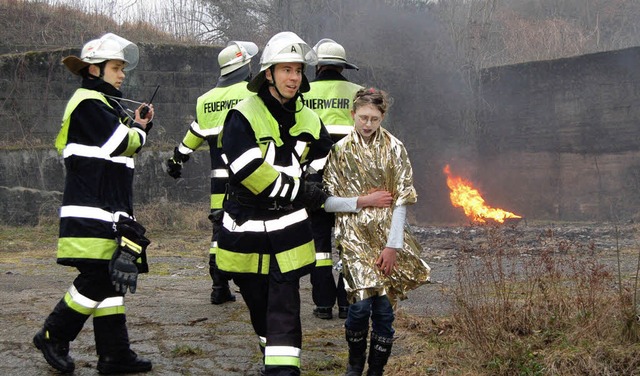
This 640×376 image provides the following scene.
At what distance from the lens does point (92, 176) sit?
4773 mm

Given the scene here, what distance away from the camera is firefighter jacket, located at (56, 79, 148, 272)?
15.4 feet

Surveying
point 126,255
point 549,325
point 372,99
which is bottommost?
point 549,325

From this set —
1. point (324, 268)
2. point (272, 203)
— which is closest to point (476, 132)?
point (324, 268)

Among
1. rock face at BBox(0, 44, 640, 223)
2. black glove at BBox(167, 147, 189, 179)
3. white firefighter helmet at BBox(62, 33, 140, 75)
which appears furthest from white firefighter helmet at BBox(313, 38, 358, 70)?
rock face at BBox(0, 44, 640, 223)

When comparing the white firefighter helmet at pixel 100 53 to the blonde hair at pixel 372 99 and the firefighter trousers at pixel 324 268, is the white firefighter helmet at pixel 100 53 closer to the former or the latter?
the blonde hair at pixel 372 99

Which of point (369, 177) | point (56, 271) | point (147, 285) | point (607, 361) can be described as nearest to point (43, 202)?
point (56, 271)

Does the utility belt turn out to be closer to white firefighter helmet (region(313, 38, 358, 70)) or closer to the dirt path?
the dirt path

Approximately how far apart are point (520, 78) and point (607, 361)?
13507mm

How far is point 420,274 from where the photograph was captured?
4.72 meters

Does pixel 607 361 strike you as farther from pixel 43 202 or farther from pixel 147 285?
pixel 43 202

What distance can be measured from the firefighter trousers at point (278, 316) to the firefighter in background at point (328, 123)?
195 cm

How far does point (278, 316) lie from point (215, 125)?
3.08 metres

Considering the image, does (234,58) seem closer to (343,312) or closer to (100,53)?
(100,53)

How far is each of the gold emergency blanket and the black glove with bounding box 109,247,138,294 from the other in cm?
124
